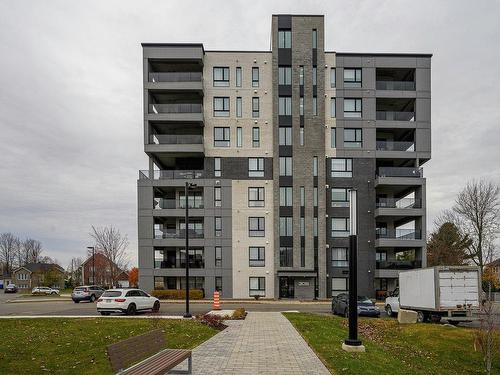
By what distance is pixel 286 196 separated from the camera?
40594 millimetres

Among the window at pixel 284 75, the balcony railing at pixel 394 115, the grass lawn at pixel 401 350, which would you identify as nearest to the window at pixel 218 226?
the window at pixel 284 75

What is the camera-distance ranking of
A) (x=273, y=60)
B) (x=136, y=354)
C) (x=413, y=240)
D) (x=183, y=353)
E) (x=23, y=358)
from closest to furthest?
1. (x=136, y=354)
2. (x=183, y=353)
3. (x=23, y=358)
4. (x=413, y=240)
5. (x=273, y=60)

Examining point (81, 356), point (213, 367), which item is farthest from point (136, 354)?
point (81, 356)

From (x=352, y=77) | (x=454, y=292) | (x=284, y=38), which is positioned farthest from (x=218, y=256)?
(x=454, y=292)

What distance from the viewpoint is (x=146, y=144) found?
132ft

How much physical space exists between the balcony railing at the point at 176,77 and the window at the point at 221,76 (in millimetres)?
1973

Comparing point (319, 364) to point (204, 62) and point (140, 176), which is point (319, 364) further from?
point (204, 62)

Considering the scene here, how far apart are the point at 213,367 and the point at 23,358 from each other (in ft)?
16.5

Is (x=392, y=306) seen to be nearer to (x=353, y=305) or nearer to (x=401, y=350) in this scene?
(x=401, y=350)

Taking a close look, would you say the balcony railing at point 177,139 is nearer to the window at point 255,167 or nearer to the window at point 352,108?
the window at point 255,167

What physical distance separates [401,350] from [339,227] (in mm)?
28078

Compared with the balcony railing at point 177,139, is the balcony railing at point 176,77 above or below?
above

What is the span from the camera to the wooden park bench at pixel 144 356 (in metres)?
5.83

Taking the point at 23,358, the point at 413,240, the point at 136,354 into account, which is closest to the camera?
the point at 136,354
